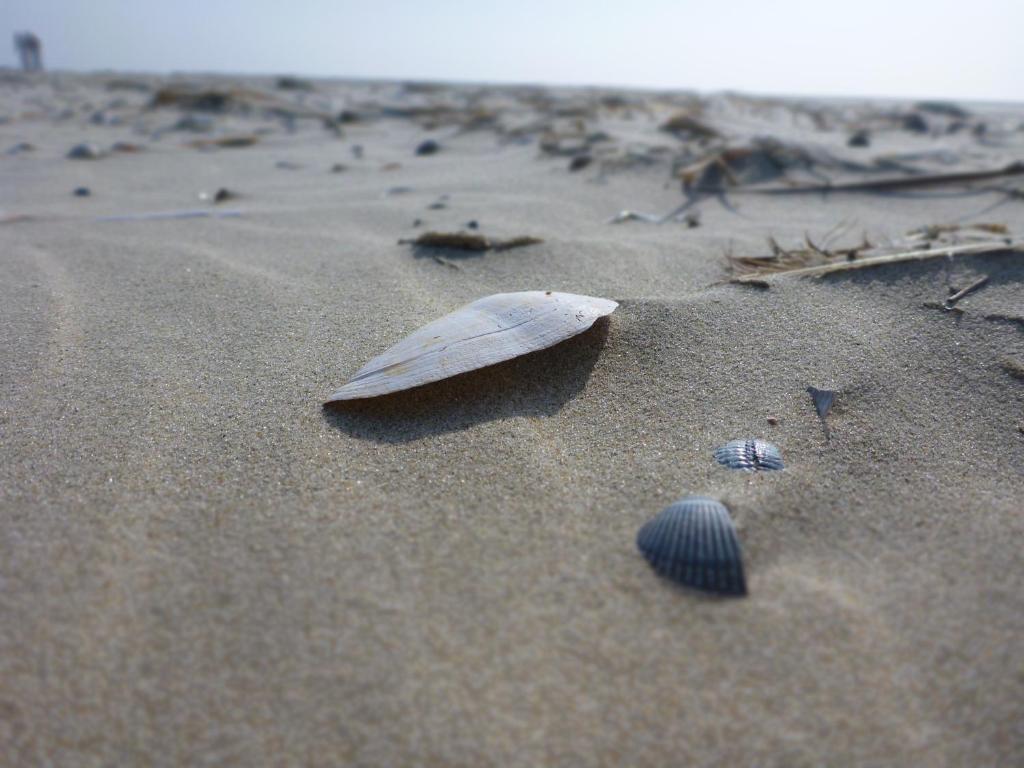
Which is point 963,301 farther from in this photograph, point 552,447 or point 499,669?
point 499,669

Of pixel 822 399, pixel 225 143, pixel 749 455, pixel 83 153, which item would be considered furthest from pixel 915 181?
pixel 83 153

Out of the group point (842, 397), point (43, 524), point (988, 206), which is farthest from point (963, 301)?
point (43, 524)

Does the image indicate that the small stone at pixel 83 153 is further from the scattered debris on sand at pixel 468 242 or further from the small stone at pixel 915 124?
the small stone at pixel 915 124

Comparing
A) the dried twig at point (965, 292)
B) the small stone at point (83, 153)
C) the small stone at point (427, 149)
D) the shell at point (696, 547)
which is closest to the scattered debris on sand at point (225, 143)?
the small stone at point (83, 153)

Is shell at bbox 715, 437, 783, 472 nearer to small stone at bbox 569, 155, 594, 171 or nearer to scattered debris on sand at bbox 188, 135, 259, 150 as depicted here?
small stone at bbox 569, 155, 594, 171

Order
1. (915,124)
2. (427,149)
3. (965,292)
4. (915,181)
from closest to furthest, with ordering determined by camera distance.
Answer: (965,292), (915,181), (427,149), (915,124)

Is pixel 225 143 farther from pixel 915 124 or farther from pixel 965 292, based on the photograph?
pixel 915 124

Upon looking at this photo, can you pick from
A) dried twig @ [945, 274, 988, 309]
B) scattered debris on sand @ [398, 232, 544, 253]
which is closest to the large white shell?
scattered debris on sand @ [398, 232, 544, 253]
